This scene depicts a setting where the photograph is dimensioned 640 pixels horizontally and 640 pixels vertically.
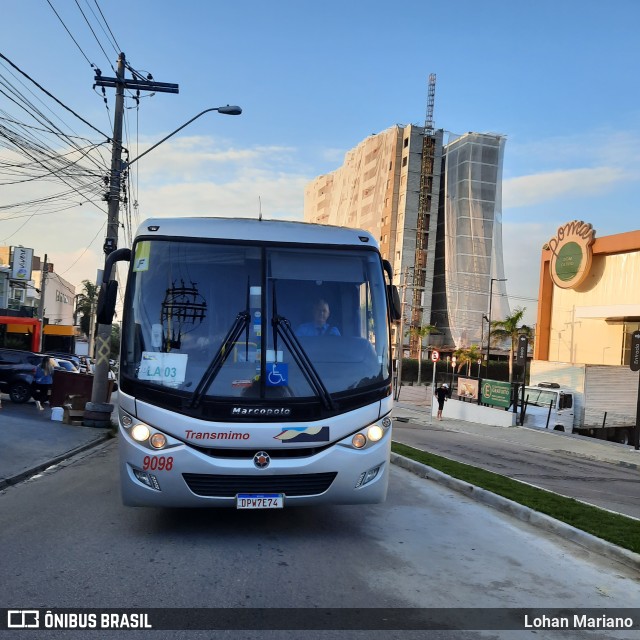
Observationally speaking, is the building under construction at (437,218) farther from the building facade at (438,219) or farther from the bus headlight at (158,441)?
the bus headlight at (158,441)

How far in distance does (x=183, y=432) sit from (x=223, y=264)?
1741mm

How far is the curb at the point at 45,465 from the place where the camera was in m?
9.93

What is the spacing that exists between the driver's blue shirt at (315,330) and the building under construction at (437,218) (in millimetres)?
77074

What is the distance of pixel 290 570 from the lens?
19.2ft

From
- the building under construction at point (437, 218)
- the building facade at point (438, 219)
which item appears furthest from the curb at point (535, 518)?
the building facade at point (438, 219)

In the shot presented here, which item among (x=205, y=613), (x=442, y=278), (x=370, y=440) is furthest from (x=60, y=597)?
(x=442, y=278)

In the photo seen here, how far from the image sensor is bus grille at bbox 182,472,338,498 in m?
6.36

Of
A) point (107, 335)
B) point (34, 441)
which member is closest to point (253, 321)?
point (34, 441)

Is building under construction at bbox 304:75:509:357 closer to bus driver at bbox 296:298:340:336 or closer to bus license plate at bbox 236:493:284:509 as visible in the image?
bus driver at bbox 296:298:340:336

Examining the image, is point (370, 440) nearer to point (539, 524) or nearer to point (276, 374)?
point (276, 374)

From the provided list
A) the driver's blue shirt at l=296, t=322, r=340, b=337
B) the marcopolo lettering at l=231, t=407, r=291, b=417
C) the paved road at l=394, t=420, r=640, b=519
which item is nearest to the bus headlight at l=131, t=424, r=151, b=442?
the marcopolo lettering at l=231, t=407, r=291, b=417

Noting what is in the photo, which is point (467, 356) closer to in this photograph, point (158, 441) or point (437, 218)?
point (437, 218)

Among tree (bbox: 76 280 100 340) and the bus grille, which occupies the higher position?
tree (bbox: 76 280 100 340)

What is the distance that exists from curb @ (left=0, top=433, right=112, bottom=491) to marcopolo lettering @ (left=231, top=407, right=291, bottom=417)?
16.7 feet
